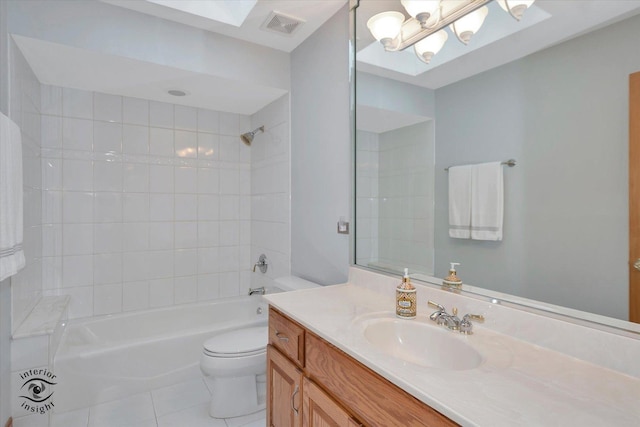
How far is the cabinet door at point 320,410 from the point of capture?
38.6 inches

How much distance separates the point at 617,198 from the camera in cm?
90

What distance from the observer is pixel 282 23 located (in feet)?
6.63

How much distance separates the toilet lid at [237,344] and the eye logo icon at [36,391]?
84 centimetres

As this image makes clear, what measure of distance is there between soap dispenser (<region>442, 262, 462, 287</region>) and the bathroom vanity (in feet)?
0.12

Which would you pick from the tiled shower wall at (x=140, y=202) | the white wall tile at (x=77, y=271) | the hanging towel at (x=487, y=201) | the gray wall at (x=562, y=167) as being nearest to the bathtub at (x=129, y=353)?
the tiled shower wall at (x=140, y=202)

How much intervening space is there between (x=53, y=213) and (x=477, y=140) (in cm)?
282

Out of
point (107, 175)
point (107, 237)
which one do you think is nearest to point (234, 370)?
point (107, 237)

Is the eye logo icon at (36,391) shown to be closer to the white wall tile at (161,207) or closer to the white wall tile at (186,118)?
the white wall tile at (161,207)

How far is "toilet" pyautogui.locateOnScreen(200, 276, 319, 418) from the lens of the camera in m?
A: 1.84

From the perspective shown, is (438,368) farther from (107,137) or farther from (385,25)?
(107,137)

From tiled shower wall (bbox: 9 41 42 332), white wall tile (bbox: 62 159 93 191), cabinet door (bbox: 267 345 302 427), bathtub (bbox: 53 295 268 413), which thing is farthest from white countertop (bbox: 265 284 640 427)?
white wall tile (bbox: 62 159 93 191)

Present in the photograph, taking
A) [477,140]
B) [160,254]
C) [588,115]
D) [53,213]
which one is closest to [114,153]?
[53,213]

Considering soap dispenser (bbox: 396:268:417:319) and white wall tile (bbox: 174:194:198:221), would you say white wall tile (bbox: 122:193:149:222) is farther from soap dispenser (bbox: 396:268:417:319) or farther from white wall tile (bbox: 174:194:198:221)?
soap dispenser (bbox: 396:268:417:319)

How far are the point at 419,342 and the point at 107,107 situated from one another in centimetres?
279
